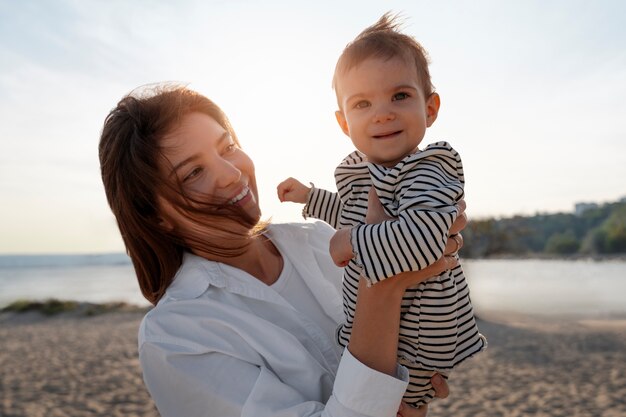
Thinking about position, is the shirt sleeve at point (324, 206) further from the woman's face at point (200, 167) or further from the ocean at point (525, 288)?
the ocean at point (525, 288)

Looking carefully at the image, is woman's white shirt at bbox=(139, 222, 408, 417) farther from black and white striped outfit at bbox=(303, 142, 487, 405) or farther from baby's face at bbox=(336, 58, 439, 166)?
baby's face at bbox=(336, 58, 439, 166)

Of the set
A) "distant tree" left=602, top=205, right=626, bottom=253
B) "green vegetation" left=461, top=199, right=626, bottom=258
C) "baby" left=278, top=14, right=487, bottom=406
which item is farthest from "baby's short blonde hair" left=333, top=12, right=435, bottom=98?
"distant tree" left=602, top=205, right=626, bottom=253

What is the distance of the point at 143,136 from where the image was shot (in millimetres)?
1789

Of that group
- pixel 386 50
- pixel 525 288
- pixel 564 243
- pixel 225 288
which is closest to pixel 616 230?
pixel 564 243

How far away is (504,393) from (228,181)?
8.27 meters

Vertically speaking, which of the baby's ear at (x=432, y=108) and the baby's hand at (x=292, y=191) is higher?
the baby's ear at (x=432, y=108)

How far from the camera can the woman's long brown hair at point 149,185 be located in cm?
177

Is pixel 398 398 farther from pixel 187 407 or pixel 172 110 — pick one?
pixel 172 110

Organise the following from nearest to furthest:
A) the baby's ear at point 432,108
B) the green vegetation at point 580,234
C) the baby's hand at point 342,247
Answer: the baby's hand at point 342,247 < the baby's ear at point 432,108 < the green vegetation at point 580,234

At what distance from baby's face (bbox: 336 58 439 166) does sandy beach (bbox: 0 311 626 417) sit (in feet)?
23.2

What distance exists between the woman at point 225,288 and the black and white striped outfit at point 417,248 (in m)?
0.07

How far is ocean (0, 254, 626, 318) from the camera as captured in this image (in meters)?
22.8

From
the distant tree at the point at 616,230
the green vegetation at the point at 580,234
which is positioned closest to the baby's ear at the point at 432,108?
the green vegetation at the point at 580,234

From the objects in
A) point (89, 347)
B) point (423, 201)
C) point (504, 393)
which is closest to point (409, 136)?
point (423, 201)
